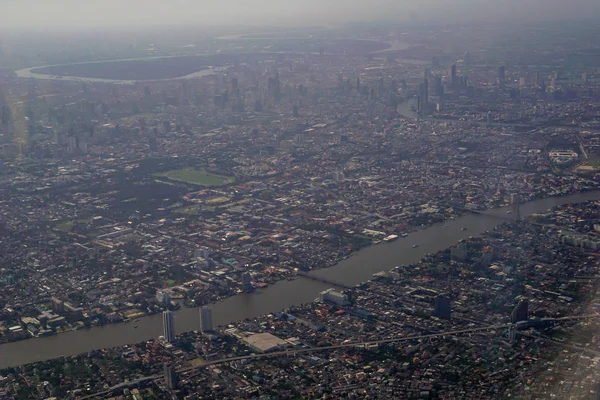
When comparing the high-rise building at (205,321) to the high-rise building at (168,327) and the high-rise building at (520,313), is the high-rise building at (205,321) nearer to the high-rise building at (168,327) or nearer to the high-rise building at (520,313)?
the high-rise building at (168,327)

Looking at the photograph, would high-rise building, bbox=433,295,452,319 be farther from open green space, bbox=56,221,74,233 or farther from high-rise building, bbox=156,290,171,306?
open green space, bbox=56,221,74,233

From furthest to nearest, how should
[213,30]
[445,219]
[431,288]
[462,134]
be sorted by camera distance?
Result: [213,30] → [462,134] → [445,219] → [431,288]

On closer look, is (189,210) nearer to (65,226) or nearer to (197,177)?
(65,226)

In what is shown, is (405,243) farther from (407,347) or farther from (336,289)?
(407,347)

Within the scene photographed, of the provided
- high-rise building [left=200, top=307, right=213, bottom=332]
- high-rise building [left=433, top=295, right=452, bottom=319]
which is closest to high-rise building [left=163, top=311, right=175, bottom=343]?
high-rise building [left=200, top=307, right=213, bottom=332]

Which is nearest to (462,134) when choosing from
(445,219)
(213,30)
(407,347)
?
(445,219)

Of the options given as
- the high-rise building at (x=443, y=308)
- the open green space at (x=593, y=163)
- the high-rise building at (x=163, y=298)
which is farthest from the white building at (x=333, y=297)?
the open green space at (x=593, y=163)
